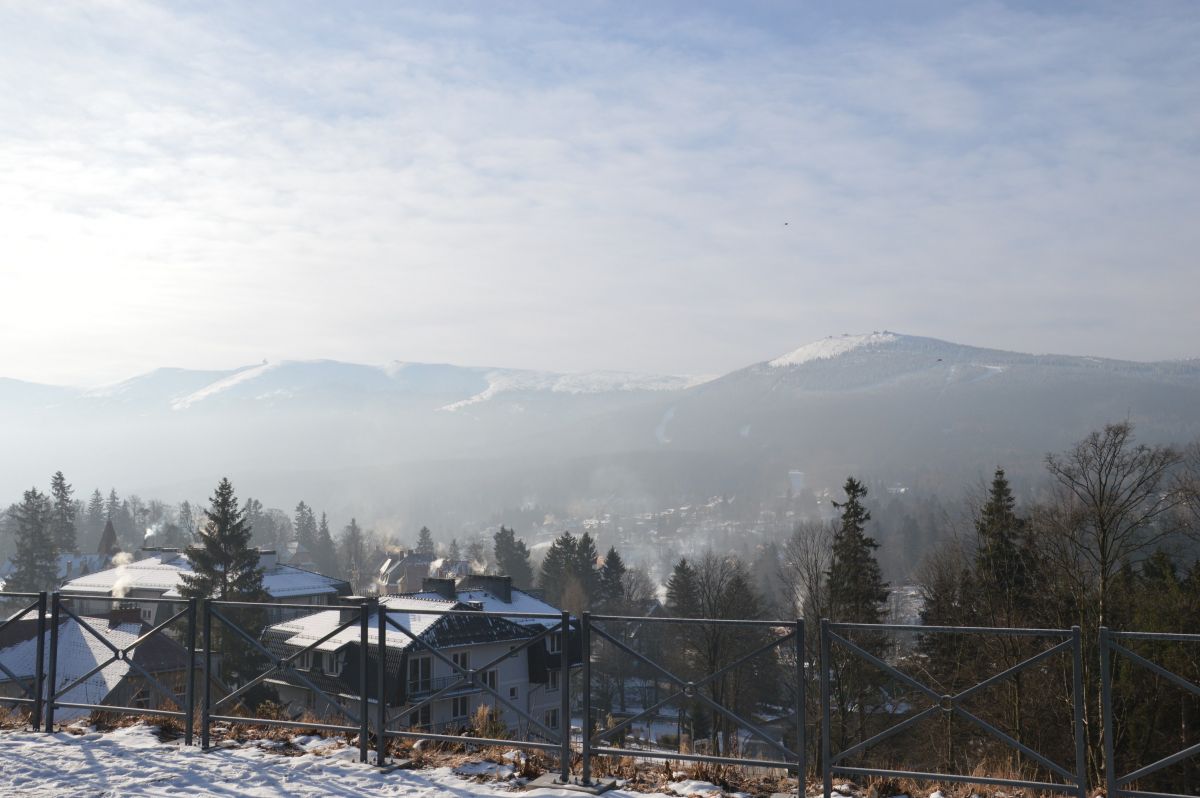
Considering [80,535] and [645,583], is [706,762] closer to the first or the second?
[645,583]

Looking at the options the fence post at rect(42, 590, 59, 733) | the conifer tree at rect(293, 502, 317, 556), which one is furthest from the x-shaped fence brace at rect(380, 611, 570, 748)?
the conifer tree at rect(293, 502, 317, 556)

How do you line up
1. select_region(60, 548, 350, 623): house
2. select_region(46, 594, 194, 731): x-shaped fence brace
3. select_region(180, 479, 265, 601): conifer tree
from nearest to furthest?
select_region(46, 594, 194, 731): x-shaped fence brace < select_region(180, 479, 265, 601): conifer tree < select_region(60, 548, 350, 623): house

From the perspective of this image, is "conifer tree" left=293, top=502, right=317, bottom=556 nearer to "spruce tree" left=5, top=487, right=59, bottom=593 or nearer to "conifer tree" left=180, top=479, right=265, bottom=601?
"spruce tree" left=5, top=487, right=59, bottom=593

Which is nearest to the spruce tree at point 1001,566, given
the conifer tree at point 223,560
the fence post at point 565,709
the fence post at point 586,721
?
the fence post at point 586,721

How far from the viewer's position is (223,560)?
51.3 m

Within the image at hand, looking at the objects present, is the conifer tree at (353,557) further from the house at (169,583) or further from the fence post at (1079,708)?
the fence post at (1079,708)

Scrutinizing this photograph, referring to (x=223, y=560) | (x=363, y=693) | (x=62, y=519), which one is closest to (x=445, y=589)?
(x=223, y=560)

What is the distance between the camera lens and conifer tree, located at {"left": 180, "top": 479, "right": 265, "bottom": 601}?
50.7 m

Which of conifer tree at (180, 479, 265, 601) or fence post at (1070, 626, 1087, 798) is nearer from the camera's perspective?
fence post at (1070, 626, 1087, 798)

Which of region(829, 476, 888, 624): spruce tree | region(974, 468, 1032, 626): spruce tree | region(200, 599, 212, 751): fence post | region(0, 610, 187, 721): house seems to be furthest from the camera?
region(829, 476, 888, 624): spruce tree

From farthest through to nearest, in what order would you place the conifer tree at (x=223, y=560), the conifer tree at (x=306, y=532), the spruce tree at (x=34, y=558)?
the conifer tree at (x=306, y=532) → the spruce tree at (x=34, y=558) → the conifer tree at (x=223, y=560)

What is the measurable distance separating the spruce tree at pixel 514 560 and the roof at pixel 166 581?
29.5 meters

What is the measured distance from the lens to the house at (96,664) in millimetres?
10969

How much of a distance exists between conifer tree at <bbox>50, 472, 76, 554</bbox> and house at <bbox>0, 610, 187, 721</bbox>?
69.0 m
